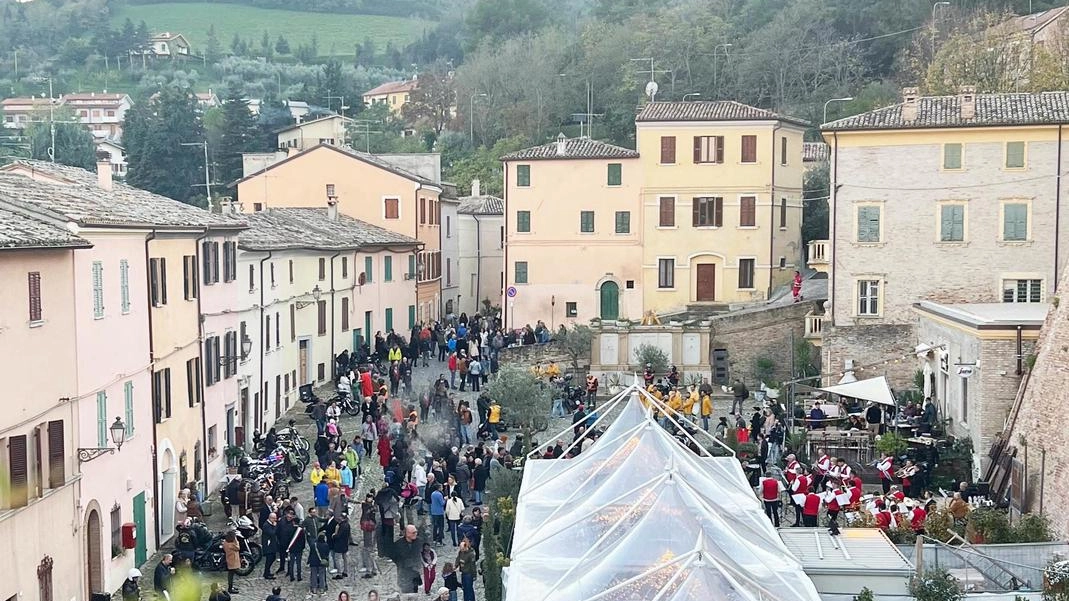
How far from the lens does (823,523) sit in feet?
74.1

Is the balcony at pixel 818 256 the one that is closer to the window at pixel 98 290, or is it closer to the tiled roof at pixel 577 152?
the tiled roof at pixel 577 152

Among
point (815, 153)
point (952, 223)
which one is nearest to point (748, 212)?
point (952, 223)

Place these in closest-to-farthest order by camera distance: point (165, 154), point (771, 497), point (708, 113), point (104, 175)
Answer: point (771, 497)
point (104, 175)
point (708, 113)
point (165, 154)

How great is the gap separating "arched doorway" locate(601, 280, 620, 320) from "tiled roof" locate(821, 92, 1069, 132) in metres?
14.2

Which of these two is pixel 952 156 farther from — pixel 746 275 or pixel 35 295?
pixel 35 295

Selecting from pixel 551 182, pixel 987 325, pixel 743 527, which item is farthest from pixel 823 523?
pixel 551 182

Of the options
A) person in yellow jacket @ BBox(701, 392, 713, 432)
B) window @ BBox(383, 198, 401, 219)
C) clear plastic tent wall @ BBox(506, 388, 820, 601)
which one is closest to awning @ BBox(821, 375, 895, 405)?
person in yellow jacket @ BBox(701, 392, 713, 432)

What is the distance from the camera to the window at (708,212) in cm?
4547

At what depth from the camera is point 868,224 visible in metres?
35.4

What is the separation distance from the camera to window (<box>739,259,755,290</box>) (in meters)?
45.8

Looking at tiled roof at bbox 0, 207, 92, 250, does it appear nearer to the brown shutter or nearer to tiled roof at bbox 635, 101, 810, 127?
the brown shutter

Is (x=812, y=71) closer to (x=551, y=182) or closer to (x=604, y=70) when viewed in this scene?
(x=604, y=70)

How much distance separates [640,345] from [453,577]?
21780 mm

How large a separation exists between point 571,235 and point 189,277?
2331 cm
